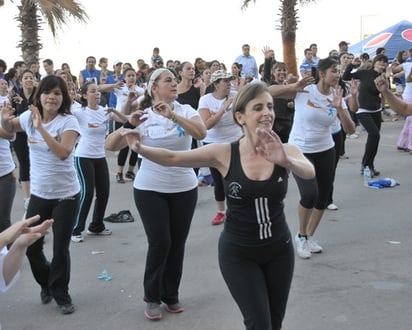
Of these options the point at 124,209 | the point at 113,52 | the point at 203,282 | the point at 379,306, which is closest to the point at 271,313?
the point at 379,306

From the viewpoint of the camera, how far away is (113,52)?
38.2 m

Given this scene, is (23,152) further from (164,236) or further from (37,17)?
(37,17)

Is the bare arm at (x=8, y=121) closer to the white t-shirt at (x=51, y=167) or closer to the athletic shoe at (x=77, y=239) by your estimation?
the white t-shirt at (x=51, y=167)

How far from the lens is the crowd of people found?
3258 millimetres

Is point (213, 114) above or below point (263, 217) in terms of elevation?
above

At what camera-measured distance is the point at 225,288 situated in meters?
5.10

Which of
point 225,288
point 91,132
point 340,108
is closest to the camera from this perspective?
point 225,288

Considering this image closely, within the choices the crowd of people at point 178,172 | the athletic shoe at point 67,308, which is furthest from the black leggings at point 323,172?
the athletic shoe at point 67,308

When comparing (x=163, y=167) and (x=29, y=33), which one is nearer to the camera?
(x=163, y=167)

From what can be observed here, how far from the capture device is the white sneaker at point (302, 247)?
583 cm

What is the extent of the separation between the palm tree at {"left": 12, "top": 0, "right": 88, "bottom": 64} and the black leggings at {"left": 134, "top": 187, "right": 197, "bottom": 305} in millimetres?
10787

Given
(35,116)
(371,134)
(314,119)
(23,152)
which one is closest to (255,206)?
(35,116)

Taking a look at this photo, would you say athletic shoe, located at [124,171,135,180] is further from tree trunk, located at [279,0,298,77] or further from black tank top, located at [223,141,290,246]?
tree trunk, located at [279,0,298,77]

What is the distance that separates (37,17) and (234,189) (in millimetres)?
13815
